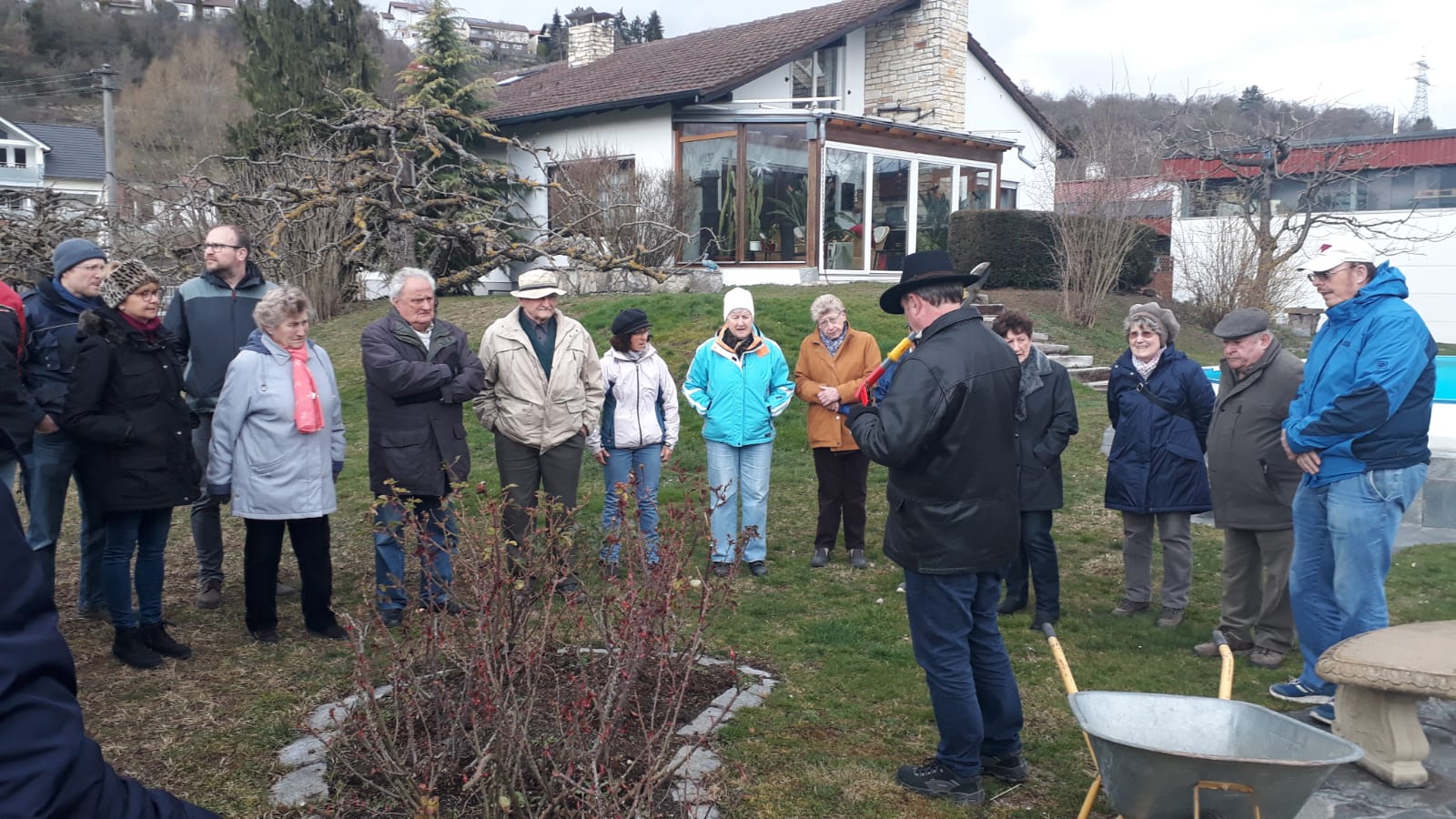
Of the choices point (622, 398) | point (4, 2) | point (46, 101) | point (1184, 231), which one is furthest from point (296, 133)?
point (4, 2)

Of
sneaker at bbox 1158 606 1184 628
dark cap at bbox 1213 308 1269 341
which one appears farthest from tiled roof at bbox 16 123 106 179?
dark cap at bbox 1213 308 1269 341

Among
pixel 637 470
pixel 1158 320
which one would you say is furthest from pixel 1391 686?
pixel 637 470

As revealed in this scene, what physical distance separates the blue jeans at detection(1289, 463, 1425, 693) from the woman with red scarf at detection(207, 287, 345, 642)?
4676 millimetres

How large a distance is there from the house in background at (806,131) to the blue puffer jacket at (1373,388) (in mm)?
13240

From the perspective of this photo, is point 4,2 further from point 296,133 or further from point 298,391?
point 298,391

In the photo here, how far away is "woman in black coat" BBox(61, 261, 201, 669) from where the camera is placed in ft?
15.1

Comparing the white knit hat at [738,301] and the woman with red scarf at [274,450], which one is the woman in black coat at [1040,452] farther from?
the woman with red scarf at [274,450]

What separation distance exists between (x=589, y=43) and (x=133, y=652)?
24.5 m

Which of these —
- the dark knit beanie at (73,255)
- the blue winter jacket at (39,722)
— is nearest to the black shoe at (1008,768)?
the blue winter jacket at (39,722)

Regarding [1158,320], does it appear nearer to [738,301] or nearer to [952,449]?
[738,301]

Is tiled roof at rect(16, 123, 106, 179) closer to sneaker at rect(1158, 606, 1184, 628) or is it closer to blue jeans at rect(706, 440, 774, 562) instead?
blue jeans at rect(706, 440, 774, 562)

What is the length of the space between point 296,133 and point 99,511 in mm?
15203

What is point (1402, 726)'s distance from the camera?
3.77 meters

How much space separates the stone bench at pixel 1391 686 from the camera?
11.1 feet
